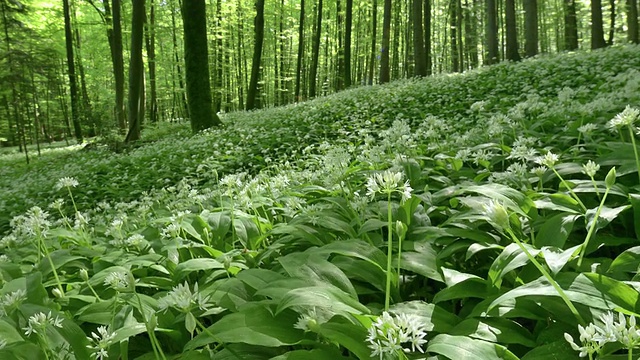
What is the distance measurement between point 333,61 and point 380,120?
110 ft

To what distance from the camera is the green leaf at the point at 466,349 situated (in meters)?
1.08

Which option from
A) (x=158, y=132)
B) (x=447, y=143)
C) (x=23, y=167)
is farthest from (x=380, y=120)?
(x=23, y=167)

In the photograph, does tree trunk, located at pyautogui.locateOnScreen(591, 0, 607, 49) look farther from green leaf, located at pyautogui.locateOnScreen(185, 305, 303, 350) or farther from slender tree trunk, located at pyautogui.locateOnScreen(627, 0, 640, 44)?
green leaf, located at pyautogui.locateOnScreen(185, 305, 303, 350)

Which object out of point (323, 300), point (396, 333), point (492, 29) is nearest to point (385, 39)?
point (492, 29)

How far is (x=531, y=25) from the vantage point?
532 inches

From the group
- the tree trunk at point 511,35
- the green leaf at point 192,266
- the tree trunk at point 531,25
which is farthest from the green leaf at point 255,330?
the tree trunk at point 511,35

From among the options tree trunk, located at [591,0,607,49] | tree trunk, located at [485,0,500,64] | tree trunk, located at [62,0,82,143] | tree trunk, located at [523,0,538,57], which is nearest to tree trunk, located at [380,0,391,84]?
tree trunk, located at [485,0,500,64]

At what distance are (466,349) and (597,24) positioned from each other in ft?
55.7

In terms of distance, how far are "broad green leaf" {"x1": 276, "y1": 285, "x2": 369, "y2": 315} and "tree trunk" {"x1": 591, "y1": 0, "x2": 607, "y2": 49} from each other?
16.4m

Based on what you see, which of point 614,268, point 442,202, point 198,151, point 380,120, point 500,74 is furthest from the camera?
point 500,74

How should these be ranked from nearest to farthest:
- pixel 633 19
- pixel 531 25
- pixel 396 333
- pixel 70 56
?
pixel 396 333, pixel 531 25, pixel 633 19, pixel 70 56

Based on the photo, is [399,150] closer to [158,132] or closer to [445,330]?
[445,330]

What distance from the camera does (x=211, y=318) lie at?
6.22 ft

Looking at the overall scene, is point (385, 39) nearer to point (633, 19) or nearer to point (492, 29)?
point (492, 29)
